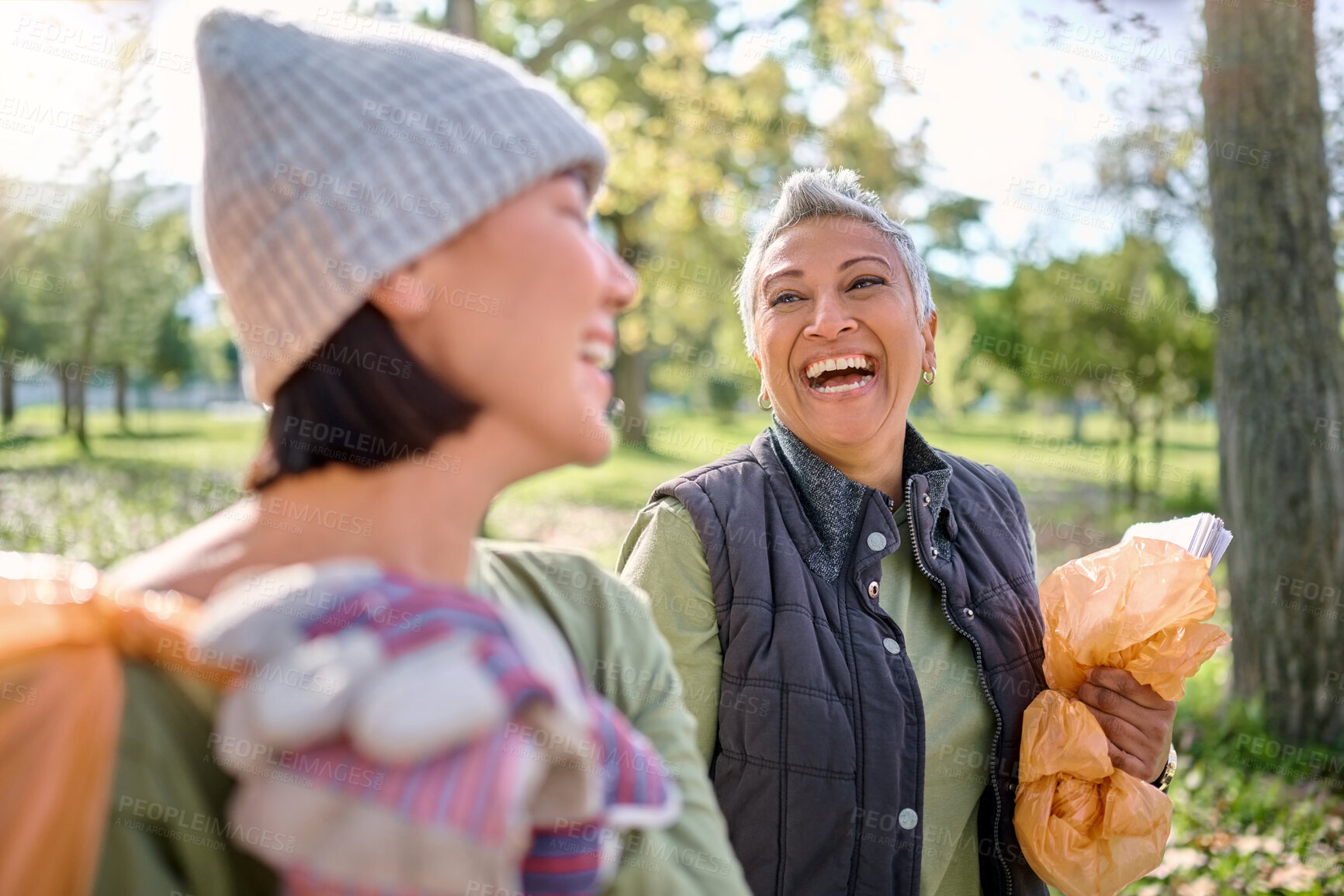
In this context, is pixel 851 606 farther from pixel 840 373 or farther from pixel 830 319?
pixel 830 319

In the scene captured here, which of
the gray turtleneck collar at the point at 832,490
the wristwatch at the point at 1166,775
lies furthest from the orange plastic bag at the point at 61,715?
the wristwatch at the point at 1166,775

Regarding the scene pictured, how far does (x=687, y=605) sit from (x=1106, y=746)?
3.30 feet

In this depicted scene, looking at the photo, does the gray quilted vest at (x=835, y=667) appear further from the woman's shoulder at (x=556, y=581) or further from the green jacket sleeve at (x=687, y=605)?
the woman's shoulder at (x=556, y=581)

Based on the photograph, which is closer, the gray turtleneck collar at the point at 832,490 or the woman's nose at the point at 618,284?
the woman's nose at the point at 618,284

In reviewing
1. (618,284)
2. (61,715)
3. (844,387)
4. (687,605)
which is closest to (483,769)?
(61,715)

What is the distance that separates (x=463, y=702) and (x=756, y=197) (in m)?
13.8

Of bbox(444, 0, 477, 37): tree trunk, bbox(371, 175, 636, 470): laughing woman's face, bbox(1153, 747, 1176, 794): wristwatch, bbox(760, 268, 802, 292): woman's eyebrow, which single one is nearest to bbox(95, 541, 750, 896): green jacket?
bbox(371, 175, 636, 470): laughing woman's face

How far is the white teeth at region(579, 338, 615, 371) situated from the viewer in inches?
52.3

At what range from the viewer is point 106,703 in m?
1.05

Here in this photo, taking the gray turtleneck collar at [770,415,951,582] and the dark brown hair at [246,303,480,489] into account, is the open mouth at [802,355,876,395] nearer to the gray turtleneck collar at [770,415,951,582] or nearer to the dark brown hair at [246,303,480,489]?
the gray turtleneck collar at [770,415,951,582]

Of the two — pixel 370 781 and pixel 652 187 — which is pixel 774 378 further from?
pixel 652 187

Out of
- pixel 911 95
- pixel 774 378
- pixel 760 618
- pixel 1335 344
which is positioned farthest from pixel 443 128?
pixel 911 95

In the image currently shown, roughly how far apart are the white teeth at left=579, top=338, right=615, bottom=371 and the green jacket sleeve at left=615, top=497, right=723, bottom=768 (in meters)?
0.98

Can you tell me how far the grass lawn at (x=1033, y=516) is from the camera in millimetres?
4211
